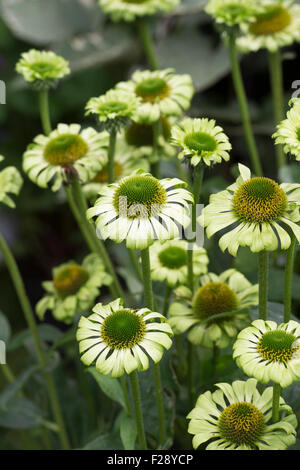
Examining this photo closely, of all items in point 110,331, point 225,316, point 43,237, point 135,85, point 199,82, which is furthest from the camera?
point 43,237

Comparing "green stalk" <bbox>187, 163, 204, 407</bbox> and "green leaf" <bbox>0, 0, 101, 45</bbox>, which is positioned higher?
"green leaf" <bbox>0, 0, 101, 45</bbox>

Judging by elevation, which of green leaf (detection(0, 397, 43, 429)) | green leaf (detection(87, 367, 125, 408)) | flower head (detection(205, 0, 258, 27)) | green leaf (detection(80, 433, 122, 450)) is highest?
flower head (detection(205, 0, 258, 27))

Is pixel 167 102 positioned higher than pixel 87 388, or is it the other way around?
pixel 167 102

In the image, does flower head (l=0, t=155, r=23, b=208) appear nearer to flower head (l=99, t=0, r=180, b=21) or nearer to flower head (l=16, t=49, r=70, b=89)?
flower head (l=16, t=49, r=70, b=89)

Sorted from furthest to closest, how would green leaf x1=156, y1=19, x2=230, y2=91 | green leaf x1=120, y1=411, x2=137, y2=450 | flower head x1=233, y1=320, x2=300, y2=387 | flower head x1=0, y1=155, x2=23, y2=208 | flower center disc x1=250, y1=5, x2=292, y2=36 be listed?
green leaf x1=156, y1=19, x2=230, y2=91 → flower center disc x1=250, y1=5, x2=292, y2=36 → flower head x1=0, y1=155, x2=23, y2=208 → green leaf x1=120, y1=411, x2=137, y2=450 → flower head x1=233, y1=320, x2=300, y2=387

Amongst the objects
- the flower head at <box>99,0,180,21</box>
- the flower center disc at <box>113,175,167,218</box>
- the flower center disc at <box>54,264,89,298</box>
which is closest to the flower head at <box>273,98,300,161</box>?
the flower center disc at <box>113,175,167,218</box>

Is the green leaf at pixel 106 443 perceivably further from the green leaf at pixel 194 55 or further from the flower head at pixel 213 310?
the green leaf at pixel 194 55
